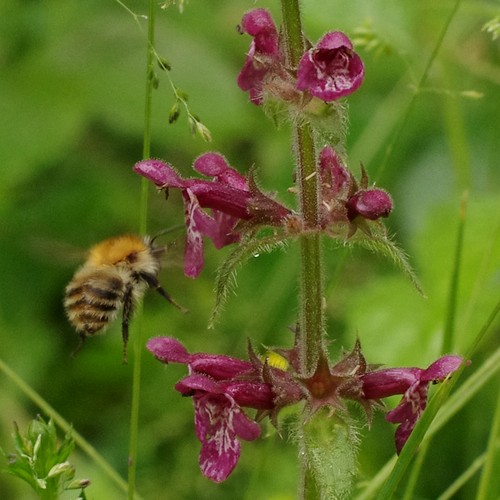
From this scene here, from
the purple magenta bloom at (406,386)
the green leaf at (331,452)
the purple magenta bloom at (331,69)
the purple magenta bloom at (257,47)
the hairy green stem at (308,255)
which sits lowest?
the green leaf at (331,452)

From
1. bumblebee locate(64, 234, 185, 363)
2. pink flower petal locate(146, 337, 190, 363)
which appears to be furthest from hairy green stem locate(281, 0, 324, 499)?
bumblebee locate(64, 234, 185, 363)

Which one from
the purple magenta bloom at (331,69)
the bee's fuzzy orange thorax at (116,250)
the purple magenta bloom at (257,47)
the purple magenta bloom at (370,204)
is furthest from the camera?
the bee's fuzzy orange thorax at (116,250)

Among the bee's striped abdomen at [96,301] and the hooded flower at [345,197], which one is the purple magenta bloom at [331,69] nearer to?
the hooded flower at [345,197]

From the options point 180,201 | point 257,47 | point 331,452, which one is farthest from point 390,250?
point 180,201

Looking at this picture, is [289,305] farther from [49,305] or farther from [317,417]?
[317,417]

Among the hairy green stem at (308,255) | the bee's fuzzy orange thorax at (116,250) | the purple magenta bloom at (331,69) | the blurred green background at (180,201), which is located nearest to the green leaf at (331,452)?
the hairy green stem at (308,255)

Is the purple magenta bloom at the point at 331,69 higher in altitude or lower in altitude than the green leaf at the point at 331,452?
higher
